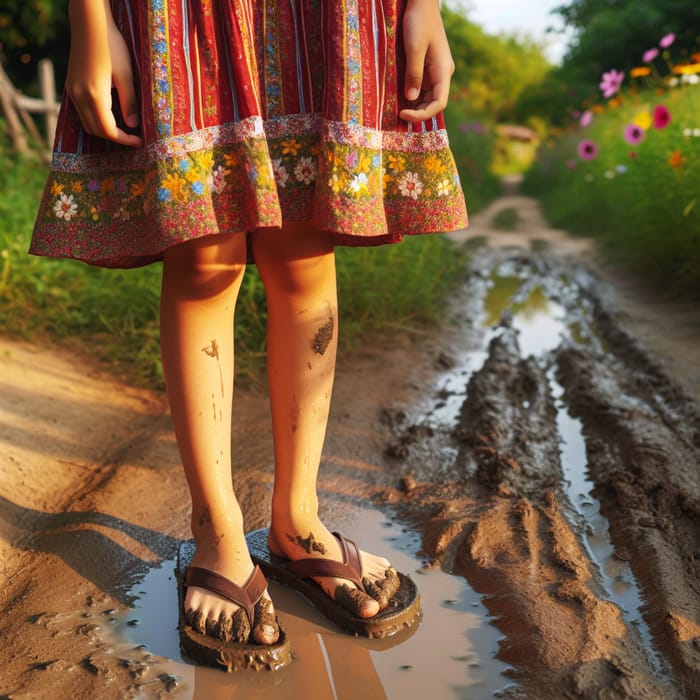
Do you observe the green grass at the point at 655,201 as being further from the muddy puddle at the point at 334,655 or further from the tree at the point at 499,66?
the tree at the point at 499,66

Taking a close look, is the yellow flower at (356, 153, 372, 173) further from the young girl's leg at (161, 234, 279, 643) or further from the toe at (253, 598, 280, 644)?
the toe at (253, 598, 280, 644)

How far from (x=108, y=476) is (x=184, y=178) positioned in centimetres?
120

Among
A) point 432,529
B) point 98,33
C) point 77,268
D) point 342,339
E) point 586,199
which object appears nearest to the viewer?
point 98,33

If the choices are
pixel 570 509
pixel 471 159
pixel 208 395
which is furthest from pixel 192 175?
pixel 471 159

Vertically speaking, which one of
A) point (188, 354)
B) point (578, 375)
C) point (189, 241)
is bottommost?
point (578, 375)

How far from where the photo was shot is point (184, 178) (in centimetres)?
123

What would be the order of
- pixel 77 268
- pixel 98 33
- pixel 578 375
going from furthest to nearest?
pixel 77 268, pixel 578 375, pixel 98 33

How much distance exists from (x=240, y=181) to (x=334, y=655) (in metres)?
0.85

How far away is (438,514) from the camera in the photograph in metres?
1.96

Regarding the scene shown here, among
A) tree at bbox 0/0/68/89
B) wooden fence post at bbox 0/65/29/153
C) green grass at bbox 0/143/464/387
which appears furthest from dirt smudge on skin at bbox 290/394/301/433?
tree at bbox 0/0/68/89

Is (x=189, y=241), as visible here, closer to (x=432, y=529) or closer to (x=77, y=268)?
(x=432, y=529)

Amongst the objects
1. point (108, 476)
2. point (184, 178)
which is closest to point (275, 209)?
point (184, 178)

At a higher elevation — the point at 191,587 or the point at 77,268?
the point at 77,268

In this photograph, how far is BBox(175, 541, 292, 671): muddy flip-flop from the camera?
1364 millimetres
